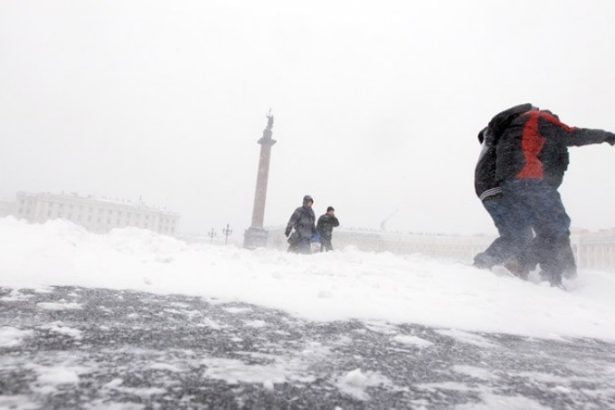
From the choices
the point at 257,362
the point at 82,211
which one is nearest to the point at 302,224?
the point at 257,362

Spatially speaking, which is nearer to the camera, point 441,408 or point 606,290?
point 441,408

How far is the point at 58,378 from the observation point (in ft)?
3.13

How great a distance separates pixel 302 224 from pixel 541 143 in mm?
5549

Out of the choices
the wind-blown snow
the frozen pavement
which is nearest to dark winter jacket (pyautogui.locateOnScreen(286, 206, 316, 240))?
the frozen pavement

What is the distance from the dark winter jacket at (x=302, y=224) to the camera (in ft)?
29.5

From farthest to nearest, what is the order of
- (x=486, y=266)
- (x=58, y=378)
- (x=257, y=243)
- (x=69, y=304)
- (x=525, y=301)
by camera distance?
(x=257, y=243) < (x=486, y=266) < (x=525, y=301) < (x=69, y=304) < (x=58, y=378)

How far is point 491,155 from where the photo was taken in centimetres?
480

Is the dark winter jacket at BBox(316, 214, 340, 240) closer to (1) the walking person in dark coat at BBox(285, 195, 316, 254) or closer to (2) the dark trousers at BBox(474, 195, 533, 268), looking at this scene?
(1) the walking person in dark coat at BBox(285, 195, 316, 254)

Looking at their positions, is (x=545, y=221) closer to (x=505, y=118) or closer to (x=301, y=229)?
(x=505, y=118)

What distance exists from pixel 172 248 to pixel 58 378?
3641 mm

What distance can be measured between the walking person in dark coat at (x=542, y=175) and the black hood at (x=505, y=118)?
0.12 m

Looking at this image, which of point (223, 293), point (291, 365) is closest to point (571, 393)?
point (291, 365)

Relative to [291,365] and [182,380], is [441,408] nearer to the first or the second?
[291,365]

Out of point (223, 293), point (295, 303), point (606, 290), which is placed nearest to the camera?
point (295, 303)
